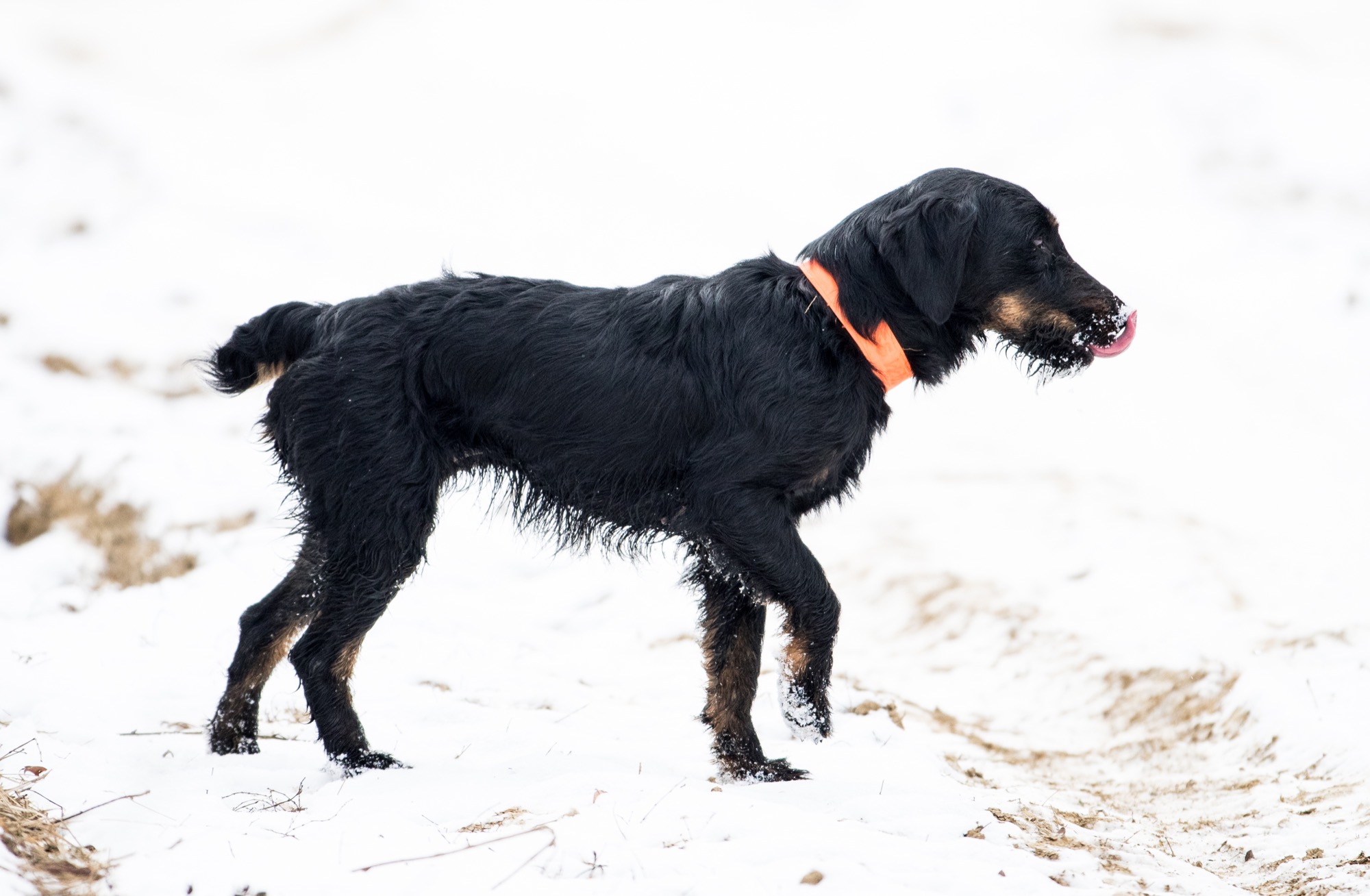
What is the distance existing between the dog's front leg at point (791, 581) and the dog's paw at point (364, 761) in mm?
1314

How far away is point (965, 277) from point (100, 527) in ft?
19.0

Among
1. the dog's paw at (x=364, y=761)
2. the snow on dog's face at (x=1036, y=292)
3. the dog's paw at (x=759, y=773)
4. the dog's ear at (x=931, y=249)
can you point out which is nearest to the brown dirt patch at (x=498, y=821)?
the dog's paw at (x=364, y=761)

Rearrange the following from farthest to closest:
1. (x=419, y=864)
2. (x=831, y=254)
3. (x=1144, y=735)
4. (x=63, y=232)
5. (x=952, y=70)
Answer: (x=952, y=70), (x=63, y=232), (x=1144, y=735), (x=831, y=254), (x=419, y=864)

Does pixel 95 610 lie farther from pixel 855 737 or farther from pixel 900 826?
pixel 900 826

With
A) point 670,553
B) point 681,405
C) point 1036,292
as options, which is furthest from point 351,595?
point 670,553

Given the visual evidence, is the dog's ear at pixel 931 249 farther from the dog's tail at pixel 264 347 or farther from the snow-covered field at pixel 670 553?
the dog's tail at pixel 264 347

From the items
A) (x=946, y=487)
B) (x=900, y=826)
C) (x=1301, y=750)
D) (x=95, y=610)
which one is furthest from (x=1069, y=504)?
(x=95, y=610)

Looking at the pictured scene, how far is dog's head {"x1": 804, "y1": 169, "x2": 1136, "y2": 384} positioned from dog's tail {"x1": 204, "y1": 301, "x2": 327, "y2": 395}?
1.83m

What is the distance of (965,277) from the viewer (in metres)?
3.89

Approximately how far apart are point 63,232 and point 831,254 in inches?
351

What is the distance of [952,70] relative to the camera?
12391mm

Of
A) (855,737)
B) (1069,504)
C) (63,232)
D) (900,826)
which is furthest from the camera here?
(63,232)

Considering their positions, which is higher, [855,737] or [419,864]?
[419,864]

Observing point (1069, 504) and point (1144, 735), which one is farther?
point (1069, 504)
